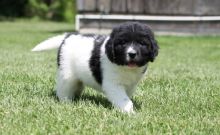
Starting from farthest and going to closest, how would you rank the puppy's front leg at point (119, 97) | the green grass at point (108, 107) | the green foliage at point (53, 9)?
the green foliage at point (53, 9), the puppy's front leg at point (119, 97), the green grass at point (108, 107)

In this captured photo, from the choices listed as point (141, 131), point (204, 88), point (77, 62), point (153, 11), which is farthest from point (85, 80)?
point (153, 11)

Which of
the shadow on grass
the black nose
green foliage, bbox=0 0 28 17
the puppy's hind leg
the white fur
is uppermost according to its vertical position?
the black nose

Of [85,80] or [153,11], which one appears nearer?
[85,80]

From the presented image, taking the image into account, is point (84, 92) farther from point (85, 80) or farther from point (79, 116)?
point (79, 116)

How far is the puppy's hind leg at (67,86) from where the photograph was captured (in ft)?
20.5

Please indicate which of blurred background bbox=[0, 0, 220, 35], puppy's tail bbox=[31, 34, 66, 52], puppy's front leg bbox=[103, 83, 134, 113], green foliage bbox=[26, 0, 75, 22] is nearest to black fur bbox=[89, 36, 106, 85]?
puppy's front leg bbox=[103, 83, 134, 113]

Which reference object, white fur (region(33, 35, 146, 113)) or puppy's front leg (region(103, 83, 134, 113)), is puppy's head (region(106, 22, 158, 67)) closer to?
white fur (region(33, 35, 146, 113))

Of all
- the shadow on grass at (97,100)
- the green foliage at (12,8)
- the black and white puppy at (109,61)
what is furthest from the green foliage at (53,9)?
the black and white puppy at (109,61)

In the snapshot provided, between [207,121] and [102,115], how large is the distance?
1037mm

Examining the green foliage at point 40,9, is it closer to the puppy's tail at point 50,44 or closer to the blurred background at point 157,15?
the blurred background at point 157,15

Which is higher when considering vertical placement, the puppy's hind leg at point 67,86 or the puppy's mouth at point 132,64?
the puppy's mouth at point 132,64

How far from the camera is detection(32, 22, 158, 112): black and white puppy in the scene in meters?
5.33

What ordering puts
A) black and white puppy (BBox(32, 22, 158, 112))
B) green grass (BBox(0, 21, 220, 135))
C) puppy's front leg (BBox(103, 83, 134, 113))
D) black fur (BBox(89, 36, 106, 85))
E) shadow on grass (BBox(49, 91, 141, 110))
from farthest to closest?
1. shadow on grass (BBox(49, 91, 141, 110))
2. black fur (BBox(89, 36, 106, 85))
3. puppy's front leg (BBox(103, 83, 134, 113))
4. black and white puppy (BBox(32, 22, 158, 112))
5. green grass (BBox(0, 21, 220, 135))

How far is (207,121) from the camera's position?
5.25m
